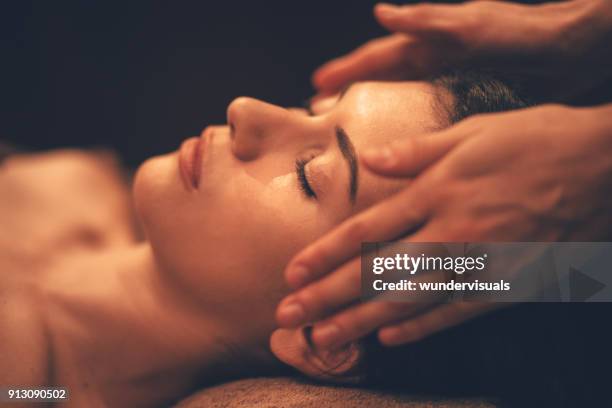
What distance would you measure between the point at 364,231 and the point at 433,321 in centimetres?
17

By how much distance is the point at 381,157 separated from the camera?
70 centimetres

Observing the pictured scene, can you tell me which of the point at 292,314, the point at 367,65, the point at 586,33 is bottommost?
the point at 292,314

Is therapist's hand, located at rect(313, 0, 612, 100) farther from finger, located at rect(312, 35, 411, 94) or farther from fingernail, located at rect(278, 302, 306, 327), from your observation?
fingernail, located at rect(278, 302, 306, 327)

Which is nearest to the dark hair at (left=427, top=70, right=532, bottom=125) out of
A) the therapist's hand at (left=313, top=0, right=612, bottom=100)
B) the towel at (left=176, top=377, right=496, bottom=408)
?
the therapist's hand at (left=313, top=0, right=612, bottom=100)

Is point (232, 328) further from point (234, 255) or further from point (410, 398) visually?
point (410, 398)

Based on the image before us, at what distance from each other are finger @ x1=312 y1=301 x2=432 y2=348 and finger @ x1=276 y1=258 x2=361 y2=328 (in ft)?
0.06

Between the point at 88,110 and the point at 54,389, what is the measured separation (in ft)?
3.86

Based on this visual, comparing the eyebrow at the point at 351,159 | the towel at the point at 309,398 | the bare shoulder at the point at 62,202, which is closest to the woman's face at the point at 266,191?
the eyebrow at the point at 351,159

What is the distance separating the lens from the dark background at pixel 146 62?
1744 mm

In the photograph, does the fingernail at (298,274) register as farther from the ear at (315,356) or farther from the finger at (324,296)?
the ear at (315,356)

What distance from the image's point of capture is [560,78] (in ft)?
3.68

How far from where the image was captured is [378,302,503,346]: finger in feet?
2.32

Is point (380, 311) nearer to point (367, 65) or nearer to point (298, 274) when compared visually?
point (298, 274)

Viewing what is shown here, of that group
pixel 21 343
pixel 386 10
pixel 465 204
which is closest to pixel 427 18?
pixel 386 10
